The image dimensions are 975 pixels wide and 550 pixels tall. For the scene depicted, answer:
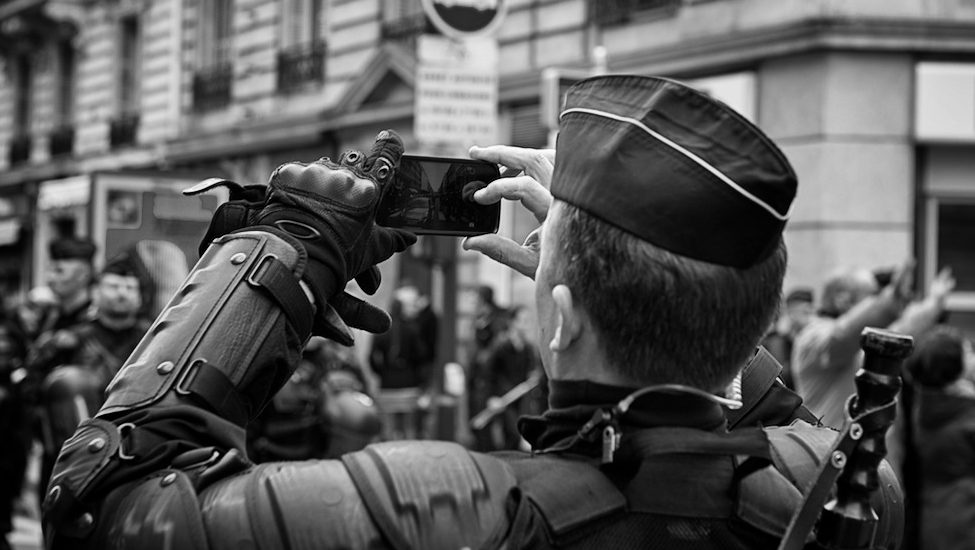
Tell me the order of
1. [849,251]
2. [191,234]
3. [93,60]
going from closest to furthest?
[191,234] → [849,251] → [93,60]

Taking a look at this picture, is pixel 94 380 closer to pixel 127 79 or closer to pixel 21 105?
pixel 127 79

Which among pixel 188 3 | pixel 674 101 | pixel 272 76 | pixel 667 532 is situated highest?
pixel 188 3

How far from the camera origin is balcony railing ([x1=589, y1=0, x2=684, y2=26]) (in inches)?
542

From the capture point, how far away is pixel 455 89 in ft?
28.2

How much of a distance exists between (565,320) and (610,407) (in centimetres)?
12

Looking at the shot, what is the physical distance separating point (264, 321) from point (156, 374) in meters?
0.15

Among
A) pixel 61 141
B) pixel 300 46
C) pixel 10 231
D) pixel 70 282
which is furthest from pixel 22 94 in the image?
pixel 70 282

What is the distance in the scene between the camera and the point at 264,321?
→ 176cm

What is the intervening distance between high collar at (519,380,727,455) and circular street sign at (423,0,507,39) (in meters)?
6.81

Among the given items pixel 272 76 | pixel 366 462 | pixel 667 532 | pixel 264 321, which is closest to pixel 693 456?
pixel 667 532

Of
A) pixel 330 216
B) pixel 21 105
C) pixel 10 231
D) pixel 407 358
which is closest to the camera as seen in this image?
pixel 330 216

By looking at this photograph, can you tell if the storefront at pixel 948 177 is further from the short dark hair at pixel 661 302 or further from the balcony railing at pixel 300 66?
the short dark hair at pixel 661 302

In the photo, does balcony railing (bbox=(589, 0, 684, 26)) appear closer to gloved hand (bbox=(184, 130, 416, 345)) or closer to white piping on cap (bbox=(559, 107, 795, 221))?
gloved hand (bbox=(184, 130, 416, 345))

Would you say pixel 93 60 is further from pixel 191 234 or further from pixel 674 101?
pixel 674 101
